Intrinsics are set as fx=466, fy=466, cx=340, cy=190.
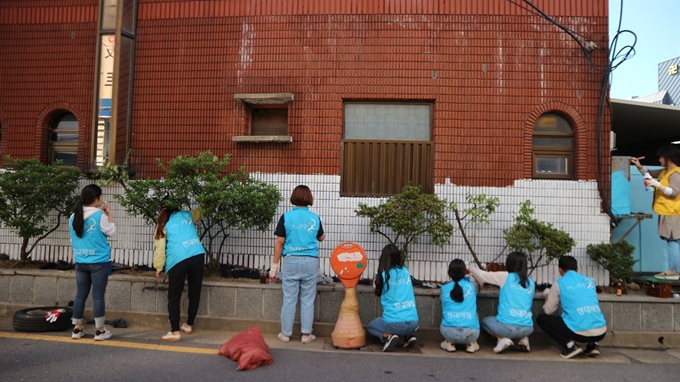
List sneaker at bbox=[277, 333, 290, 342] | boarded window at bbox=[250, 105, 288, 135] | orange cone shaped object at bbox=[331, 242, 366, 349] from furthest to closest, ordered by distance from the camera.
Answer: boarded window at bbox=[250, 105, 288, 135] → sneaker at bbox=[277, 333, 290, 342] → orange cone shaped object at bbox=[331, 242, 366, 349]

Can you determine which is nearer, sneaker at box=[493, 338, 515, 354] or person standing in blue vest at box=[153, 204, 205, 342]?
sneaker at box=[493, 338, 515, 354]

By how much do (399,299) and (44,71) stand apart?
22.5 ft

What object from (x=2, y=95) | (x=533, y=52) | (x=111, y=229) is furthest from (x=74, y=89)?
(x=533, y=52)

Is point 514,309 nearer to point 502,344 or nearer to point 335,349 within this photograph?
point 502,344

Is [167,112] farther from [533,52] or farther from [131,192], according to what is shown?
[533,52]

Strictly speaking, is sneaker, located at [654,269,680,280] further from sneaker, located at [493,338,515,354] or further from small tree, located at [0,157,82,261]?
small tree, located at [0,157,82,261]

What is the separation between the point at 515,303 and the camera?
17.0ft

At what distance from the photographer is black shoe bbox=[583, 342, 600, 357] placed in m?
5.16

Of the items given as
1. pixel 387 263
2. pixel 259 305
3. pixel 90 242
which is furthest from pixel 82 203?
pixel 387 263

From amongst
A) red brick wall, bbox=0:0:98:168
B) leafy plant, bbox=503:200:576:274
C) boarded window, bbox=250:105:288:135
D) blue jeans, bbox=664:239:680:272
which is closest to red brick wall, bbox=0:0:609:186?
boarded window, bbox=250:105:288:135

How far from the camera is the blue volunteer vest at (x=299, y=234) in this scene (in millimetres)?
5461

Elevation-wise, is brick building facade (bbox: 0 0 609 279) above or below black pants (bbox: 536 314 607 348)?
above

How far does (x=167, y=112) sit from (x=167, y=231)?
2531 mm

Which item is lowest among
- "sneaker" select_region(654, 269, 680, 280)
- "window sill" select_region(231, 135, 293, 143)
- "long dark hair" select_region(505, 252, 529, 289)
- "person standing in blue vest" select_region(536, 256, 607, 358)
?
"person standing in blue vest" select_region(536, 256, 607, 358)
